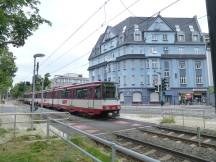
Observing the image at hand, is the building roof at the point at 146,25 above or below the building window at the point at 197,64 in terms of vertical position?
Result: above

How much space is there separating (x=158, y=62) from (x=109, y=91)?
44.0m

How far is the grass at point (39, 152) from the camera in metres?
8.41

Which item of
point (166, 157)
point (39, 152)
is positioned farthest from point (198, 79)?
point (39, 152)

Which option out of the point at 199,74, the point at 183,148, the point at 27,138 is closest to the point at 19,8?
the point at 27,138

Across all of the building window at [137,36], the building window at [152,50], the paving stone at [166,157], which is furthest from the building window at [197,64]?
the paving stone at [166,157]

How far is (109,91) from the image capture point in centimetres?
2478

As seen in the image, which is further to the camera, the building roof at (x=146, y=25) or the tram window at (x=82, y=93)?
the building roof at (x=146, y=25)

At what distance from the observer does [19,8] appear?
983 cm

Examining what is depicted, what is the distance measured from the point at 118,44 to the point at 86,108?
4479cm

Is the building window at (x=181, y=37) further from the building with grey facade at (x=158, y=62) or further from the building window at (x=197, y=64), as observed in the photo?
the building window at (x=197, y=64)

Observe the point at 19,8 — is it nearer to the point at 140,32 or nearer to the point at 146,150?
the point at 146,150

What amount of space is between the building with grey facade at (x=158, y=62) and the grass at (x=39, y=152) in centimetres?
5456

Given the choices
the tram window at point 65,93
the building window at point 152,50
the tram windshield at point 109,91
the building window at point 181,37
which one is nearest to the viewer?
the tram windshield at point 109,91

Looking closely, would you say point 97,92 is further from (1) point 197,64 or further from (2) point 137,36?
(1) point 197,64
